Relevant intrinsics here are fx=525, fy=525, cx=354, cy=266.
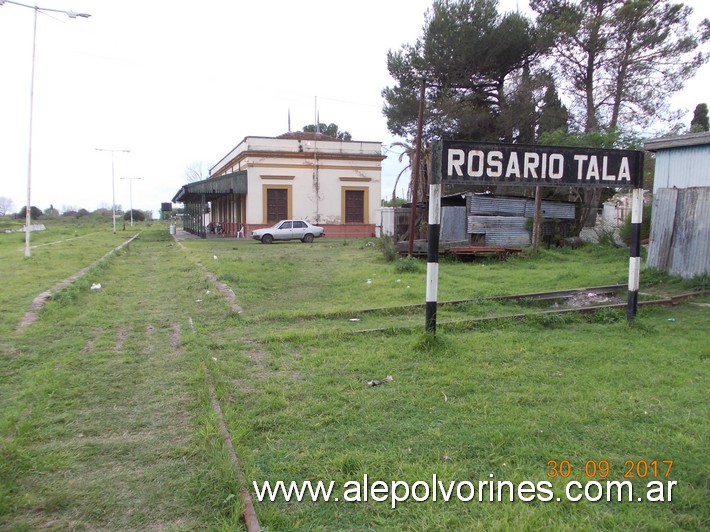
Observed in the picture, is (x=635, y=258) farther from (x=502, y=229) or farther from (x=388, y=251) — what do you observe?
(x=502, y=229)

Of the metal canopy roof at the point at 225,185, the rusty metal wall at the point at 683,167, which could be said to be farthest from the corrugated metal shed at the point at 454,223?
the metal canopy roof at the point at 225,185

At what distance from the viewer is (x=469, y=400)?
14.9 feet

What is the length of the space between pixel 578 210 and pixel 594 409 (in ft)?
65.2

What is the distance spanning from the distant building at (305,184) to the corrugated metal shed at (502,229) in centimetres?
1921

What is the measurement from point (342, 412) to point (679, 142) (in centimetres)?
1084

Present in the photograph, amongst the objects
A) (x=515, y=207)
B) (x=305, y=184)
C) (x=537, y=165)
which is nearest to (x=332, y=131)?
(x=305, y=184)

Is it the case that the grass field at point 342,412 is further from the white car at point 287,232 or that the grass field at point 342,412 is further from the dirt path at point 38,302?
the white car at point 287,232

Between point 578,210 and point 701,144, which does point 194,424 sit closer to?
point 701,144

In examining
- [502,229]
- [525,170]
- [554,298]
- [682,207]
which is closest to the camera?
[525,170]

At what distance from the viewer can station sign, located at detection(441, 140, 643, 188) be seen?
630cm

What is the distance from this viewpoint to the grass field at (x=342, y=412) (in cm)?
296

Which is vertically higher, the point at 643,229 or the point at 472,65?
the point at 472,65

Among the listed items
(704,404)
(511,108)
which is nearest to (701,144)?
(704,404)

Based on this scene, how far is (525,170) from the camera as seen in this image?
21.8 feet
